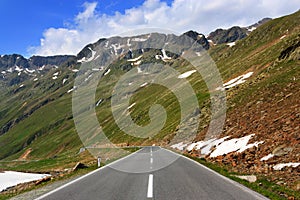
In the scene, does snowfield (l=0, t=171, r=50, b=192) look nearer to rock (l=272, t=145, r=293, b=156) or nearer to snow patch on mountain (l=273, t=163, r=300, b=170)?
snow patch on mountain (l=273, t=163, r=300, b=170)

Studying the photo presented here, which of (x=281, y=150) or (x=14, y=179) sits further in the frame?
(x=14, y=179)

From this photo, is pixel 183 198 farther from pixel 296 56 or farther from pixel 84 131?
pixel 84 131

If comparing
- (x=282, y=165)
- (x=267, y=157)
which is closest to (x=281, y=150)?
(x=267, y=157)

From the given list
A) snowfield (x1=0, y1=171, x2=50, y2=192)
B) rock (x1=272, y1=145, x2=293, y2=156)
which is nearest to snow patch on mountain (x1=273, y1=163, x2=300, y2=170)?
rock (x1=272, y1=145, x2=293, y2=156)

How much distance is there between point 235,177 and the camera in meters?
15.1

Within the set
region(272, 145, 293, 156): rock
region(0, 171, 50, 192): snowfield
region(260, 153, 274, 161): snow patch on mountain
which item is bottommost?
region(0, 171, 50, 192): snowfield

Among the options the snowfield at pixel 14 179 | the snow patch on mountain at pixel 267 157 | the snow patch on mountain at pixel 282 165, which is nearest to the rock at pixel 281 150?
the snow patch on mountain at pixel 267 157

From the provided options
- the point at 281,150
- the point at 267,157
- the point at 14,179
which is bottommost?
the point at 14,179

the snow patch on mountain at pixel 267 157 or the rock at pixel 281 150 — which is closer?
the rock at pixel 281 150

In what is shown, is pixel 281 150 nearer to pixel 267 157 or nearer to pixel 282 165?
pixel 267 157

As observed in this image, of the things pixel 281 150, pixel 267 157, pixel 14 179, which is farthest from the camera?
pixel 14 179

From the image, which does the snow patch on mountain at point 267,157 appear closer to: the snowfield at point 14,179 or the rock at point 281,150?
the rock at point 281,150

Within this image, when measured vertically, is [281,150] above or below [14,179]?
above

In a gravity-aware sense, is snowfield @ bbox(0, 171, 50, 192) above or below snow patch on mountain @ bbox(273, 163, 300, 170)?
below
